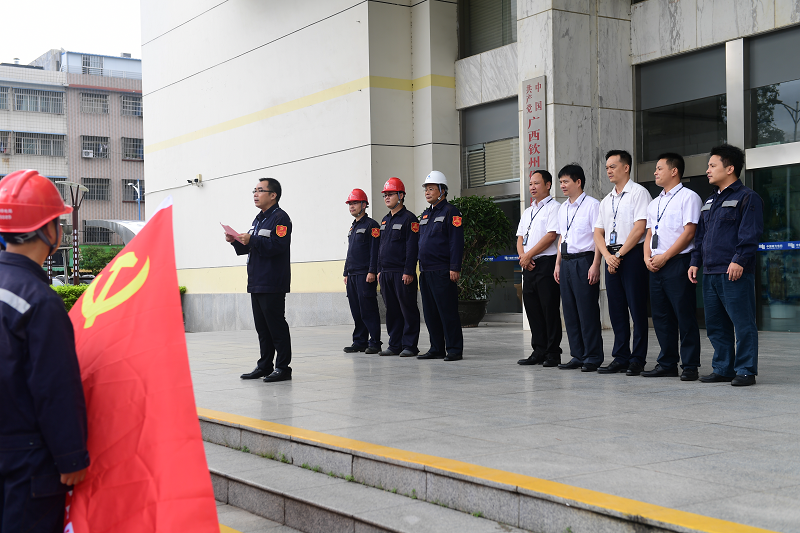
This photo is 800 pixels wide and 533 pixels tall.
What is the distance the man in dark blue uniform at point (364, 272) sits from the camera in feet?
33.5

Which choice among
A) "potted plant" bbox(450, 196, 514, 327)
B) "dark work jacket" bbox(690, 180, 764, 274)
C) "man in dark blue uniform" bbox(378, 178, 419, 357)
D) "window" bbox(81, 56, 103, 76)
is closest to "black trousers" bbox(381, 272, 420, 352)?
"man in dark blue uniform" bbox(378, 178, 419, 357)

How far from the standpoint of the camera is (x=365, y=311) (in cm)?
1024

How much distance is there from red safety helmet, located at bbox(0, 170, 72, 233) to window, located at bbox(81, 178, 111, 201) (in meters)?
59.7

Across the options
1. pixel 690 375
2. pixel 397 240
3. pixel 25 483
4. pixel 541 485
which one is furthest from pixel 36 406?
pixel 397 240

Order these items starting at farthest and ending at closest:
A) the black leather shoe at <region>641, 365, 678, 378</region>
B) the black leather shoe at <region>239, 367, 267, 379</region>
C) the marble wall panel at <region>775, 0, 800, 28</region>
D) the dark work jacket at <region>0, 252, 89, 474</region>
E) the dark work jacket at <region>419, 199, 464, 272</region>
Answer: the marble wall panel at <region>775, 0, 800, 28</region> → the dark work jacket at <region>419, 199, 464, 272</region> → the black leather shoe at <region>239, 367, 267, 379</region> → the black leather shoe at <region>641, 365, 678, 378</region> → the dark work jacket at <region>0, 252, 89, 474</region>

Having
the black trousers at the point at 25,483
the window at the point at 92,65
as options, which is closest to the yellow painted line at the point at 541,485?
the black trousers at the point at 25,483

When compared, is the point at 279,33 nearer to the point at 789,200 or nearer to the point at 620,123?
the point at 620,123

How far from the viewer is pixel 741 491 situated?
341cm

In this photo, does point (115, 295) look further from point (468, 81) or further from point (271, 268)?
point (468, 81)

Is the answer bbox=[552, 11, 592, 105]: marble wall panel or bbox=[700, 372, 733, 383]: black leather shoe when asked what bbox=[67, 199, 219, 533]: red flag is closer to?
bbox=[700, 372, 733, 383]: black leather shoe

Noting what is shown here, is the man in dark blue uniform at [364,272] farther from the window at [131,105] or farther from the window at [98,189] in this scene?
the window at [131,105]

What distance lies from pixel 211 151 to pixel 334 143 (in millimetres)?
4920

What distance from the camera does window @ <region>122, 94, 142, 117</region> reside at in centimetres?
6000

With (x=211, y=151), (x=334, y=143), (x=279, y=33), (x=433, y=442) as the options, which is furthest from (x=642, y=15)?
(x=211, y=151)
